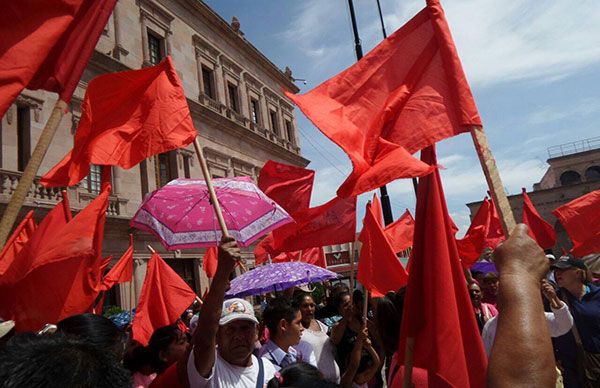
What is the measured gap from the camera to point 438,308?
78.2 inches

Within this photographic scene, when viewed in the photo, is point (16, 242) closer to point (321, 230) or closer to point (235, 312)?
point (235, 312)

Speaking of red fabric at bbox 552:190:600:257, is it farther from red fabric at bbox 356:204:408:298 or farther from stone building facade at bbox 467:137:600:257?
stone building facade at bbox 467:137:600:257

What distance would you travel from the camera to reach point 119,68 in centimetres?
1516

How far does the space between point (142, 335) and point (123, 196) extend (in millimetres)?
10218

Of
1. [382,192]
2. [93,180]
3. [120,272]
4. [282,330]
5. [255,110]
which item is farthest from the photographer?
[255,110]

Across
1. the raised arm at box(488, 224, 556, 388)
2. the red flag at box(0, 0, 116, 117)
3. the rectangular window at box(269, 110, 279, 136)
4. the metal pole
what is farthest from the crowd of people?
the rectangular window at box(269, 110, 279, 136)

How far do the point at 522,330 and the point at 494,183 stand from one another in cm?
75

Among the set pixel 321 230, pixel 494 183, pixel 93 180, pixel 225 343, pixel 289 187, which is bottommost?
pixel 225 343

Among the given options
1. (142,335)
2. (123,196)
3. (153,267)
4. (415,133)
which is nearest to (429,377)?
(415,133)

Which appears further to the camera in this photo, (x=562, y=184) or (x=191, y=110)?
(x=562, y=184)

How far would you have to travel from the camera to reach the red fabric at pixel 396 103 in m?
2.23

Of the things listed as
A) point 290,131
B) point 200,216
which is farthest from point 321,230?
point 290,131

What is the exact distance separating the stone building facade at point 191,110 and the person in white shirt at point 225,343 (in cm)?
767

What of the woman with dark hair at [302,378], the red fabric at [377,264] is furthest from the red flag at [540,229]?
the woman with dark hair at [302,378]
